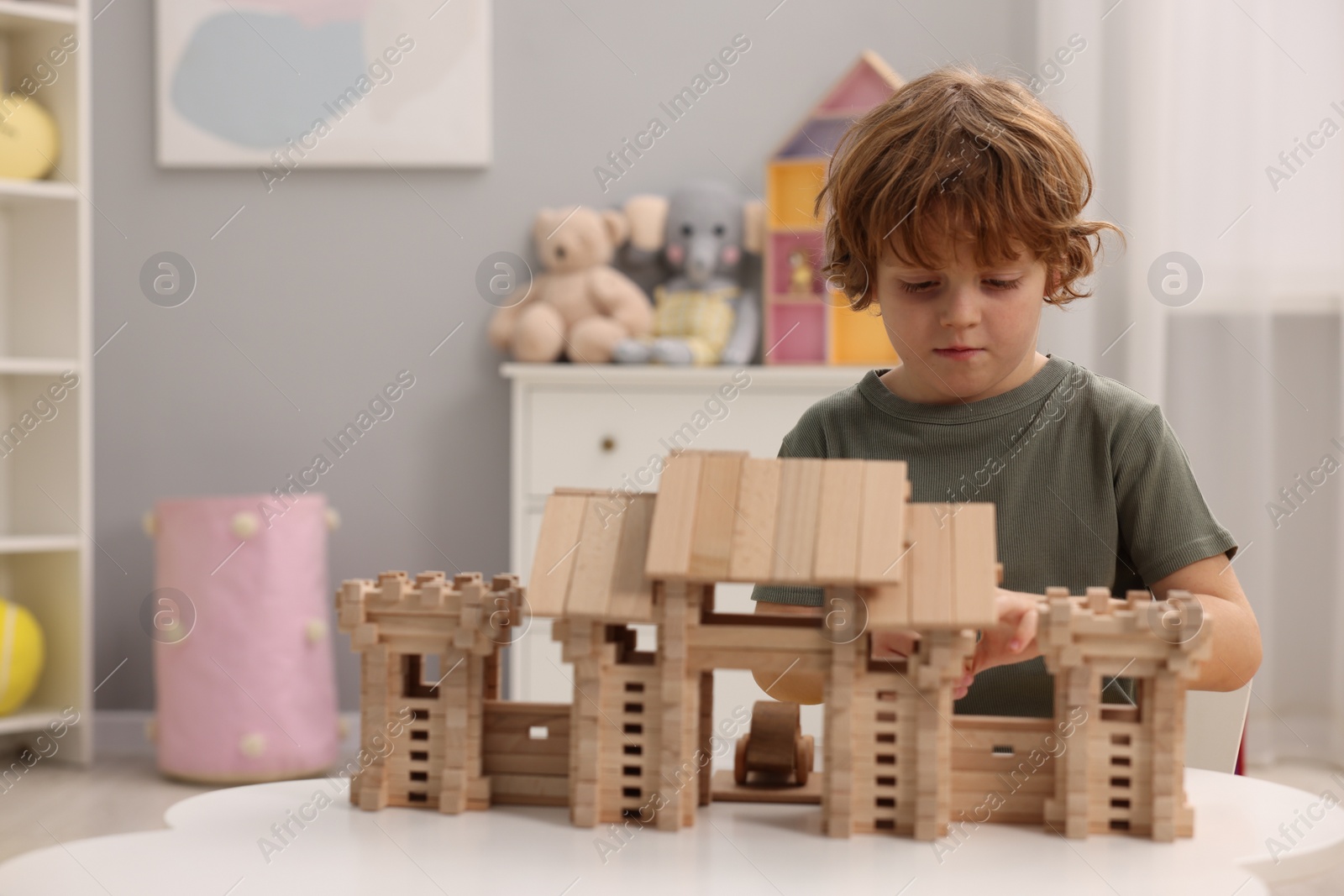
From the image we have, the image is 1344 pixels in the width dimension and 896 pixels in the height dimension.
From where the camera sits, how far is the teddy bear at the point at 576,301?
2395 millimetres

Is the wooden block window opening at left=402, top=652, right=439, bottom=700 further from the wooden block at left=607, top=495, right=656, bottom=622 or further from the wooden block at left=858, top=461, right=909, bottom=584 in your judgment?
the wooden block at left=858, top=461, right=909, bottom=584

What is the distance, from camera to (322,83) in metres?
2.57

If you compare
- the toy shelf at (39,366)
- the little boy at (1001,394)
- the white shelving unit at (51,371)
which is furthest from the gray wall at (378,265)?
the little boy at (1001,394)

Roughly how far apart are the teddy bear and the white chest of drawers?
0.12m

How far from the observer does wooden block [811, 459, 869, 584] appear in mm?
593

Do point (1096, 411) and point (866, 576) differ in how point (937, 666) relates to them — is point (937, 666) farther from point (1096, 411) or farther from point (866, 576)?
point (1096, 411)

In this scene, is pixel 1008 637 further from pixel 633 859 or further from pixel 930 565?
pixel 633 859

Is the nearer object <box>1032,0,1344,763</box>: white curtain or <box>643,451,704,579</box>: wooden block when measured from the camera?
<box>643,451,704,579</box>: wooden block

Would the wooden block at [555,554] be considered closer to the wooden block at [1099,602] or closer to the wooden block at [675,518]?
the wooden block at [675,518]

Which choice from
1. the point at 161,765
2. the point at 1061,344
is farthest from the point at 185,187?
the point at 1061,344

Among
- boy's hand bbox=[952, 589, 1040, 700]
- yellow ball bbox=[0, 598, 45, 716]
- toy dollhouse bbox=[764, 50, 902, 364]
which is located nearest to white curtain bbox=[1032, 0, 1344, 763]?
toy dollhouse bbox=[764, 50, 902, 364]

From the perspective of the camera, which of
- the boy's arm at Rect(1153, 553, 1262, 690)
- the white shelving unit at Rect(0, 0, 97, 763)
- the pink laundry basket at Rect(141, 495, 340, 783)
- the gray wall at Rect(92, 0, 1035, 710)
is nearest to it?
the boy's arm at Rect(1153, 553, 1262, 690)

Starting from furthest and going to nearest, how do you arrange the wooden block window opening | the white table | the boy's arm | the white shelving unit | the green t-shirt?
1. the white shelving unit
2. the green t-shirt
3. the boy's arm
4. the wooden block window opening
5. the white table

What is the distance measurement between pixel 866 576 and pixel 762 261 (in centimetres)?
196
